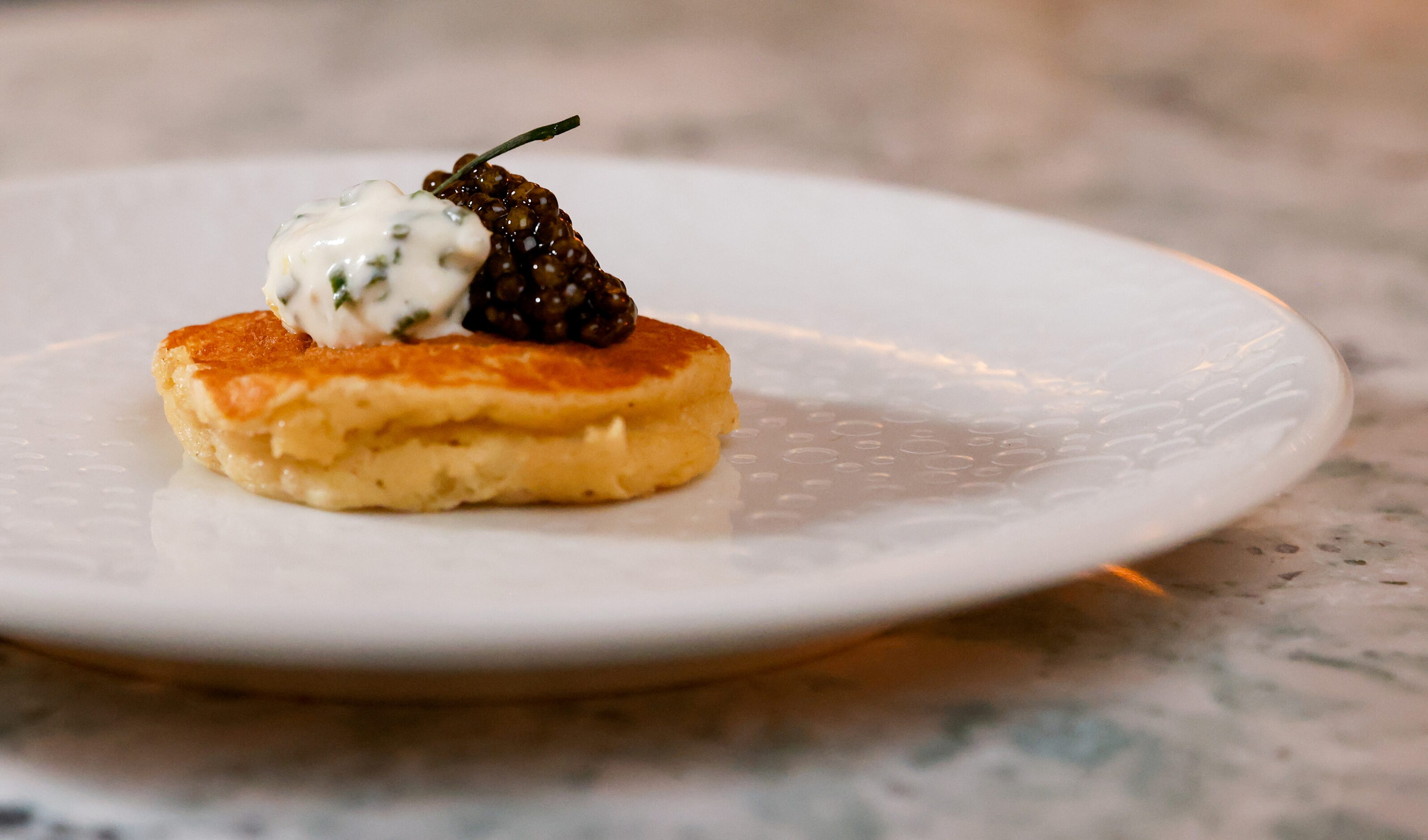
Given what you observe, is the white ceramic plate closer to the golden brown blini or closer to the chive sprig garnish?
the golden brown blini

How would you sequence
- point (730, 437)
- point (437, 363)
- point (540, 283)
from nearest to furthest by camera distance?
point (437, 363) → point (540, 283) → point (730, 437)

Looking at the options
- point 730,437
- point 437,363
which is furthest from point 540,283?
point 730,437

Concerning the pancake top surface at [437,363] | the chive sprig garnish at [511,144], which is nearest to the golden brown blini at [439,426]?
the pancake top surface at [437,363]

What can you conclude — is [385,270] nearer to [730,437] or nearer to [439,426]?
[439,426]

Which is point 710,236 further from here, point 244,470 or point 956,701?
point 956,701

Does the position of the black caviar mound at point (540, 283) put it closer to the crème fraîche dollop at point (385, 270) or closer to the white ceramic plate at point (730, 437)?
the crème fraîche dollop at point (385, 270)

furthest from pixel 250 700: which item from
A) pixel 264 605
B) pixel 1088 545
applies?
pixel 1088 545
